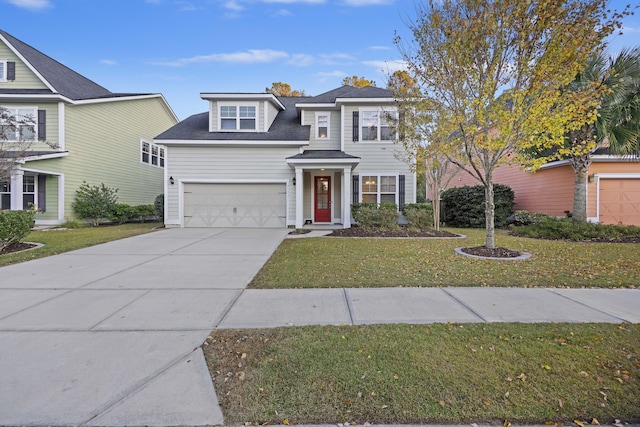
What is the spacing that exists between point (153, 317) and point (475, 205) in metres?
14.5

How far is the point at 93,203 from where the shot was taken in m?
14.9

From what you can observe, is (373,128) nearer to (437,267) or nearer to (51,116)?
(437,267)

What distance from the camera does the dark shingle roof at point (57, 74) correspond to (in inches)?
564

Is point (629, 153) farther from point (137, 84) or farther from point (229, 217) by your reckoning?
point (137, 84)

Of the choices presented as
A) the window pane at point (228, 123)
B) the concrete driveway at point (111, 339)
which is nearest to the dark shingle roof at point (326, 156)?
the window pane at point (228, 123)

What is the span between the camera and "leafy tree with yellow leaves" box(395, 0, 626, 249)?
6508 millimetres

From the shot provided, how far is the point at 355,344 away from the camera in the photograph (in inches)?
116

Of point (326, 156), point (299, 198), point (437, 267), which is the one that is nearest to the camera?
point (437, 267)

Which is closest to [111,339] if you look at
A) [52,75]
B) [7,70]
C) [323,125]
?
[323,125]

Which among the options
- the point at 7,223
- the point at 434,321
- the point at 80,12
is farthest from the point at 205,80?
the point at 434,321

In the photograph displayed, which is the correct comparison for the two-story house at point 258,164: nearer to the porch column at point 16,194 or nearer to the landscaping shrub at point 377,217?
the landscaping shrub at point 377,217

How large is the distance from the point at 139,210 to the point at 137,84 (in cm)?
1418

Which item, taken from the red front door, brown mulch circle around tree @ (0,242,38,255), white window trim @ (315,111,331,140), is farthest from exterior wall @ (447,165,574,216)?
brown mulch circle around tree @ (0,242,38,255)

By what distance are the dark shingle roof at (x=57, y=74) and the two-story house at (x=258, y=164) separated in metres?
5.43
